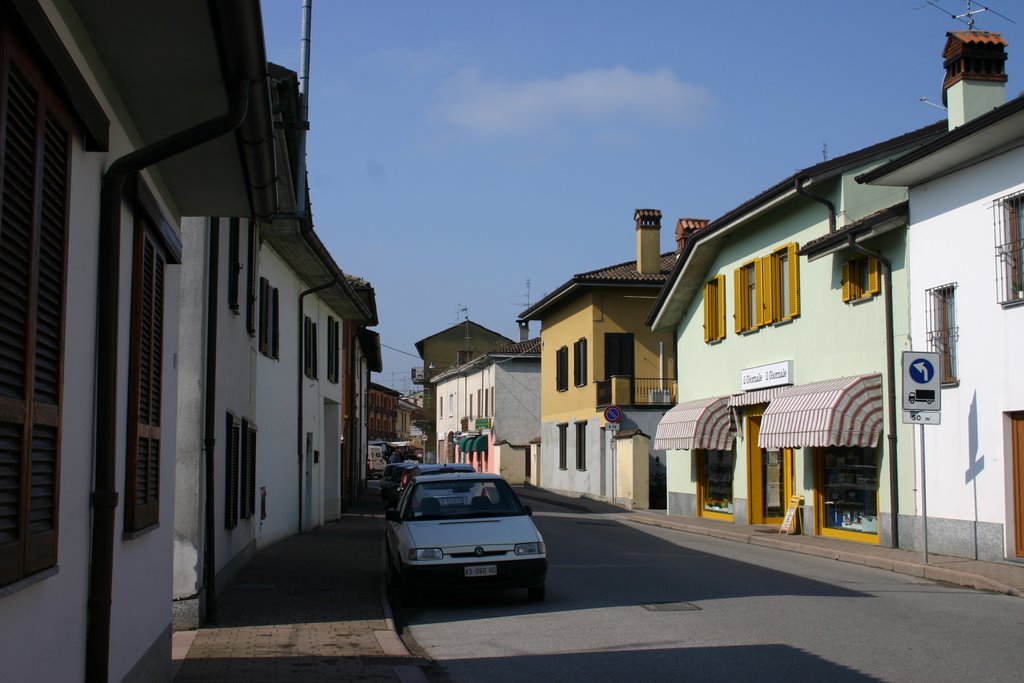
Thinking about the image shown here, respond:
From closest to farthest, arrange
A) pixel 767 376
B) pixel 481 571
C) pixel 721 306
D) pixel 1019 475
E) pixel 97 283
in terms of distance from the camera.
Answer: pixel 97 283
pixel 481 571
pixel 1019 475
pixel 767 376
pixel 721 306

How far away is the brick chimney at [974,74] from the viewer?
18828mm

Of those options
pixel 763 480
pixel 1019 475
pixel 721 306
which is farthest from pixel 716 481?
pixel 1019 475

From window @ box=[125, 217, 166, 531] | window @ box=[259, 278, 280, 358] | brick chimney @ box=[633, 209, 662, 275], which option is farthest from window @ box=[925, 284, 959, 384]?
brick chimney @ box=[633, 209, 662, 275]

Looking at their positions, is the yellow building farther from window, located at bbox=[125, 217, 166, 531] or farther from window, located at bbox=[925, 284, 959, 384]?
window, located at bbox=[125, 217, 166, 531]

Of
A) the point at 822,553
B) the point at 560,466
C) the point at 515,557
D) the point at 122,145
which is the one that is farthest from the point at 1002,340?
the point at 560,466

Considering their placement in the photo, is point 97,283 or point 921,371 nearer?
point 97,283

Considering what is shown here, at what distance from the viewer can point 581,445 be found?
42469 millimetres

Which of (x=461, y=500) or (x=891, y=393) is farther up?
(x=891, y=393)

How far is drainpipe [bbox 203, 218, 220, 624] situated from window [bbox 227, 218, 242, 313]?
2.08 m

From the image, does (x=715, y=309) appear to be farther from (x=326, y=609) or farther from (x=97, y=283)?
(x=97, y=283)

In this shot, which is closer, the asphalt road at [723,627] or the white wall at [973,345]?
the asphalt road at [723,627]

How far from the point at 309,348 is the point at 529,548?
13454mm

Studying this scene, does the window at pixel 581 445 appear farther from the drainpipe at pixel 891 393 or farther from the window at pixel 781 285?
the drainpipe at pixel 891 393

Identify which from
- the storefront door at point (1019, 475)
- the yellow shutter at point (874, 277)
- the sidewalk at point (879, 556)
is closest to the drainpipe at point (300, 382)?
the sidewalk at point (879, 556)
